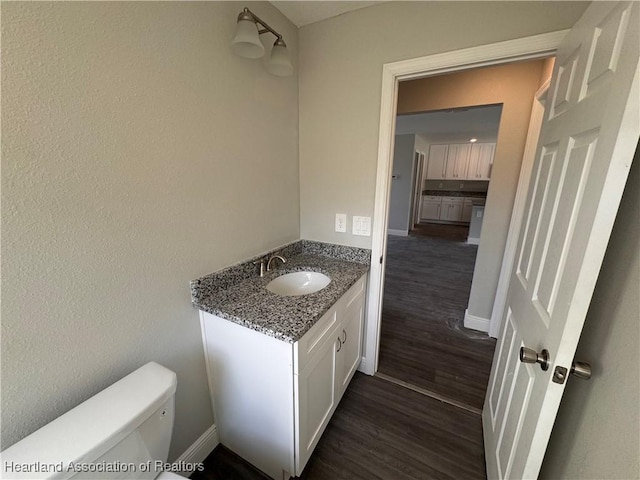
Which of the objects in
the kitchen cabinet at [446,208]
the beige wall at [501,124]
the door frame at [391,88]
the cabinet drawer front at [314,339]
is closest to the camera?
the cabinet drawer front at [314,339]

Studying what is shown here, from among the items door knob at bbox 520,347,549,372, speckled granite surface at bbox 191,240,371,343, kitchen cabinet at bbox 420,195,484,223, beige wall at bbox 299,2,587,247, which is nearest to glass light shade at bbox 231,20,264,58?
beige wall at bbox 299,2,587,247

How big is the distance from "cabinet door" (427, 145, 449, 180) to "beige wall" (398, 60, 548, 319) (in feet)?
17.7

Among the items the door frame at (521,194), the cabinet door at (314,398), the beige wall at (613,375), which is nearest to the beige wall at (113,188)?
the cabinet door at (314,398)

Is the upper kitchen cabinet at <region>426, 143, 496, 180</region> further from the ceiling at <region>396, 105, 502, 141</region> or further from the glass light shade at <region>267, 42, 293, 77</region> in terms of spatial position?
the glass light shade at <region>267, 42, 293, 77</region>

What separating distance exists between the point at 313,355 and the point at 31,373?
89cm

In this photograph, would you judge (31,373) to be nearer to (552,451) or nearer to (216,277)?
(216,277)

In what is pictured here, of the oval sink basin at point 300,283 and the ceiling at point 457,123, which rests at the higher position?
the ceiling at point 457,123

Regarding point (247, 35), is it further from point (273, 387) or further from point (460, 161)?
point (460, 161)

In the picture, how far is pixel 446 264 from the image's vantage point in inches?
166

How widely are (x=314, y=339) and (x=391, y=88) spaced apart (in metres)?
1.38

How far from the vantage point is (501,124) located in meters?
2.04

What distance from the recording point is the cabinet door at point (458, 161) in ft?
22.5

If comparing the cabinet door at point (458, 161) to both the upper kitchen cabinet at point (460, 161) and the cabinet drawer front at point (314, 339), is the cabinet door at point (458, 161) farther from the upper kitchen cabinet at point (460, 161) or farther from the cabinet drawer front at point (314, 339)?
the cabinet drawer front at point (314, 339)

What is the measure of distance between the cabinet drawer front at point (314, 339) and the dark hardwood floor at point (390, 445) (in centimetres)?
62
